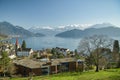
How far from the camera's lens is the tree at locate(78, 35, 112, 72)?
30438 millimetres

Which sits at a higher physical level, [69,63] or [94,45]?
[94,45]

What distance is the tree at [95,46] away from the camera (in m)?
30.4

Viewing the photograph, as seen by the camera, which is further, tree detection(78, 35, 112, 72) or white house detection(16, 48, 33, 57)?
white house detection(16, 48, 33, 57)

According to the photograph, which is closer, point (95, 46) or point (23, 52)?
point (95, 46)

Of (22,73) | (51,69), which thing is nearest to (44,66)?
(51,69)

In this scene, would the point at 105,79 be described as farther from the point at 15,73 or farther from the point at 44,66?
the point at 15,73

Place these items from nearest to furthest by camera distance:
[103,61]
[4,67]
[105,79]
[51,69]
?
[105,79], [103,61], [4,67], [51,69]

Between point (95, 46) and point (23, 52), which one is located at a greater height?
point (95, 46)

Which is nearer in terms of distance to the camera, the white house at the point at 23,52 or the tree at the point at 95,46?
the tree at the point at 95,46

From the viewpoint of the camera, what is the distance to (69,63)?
4259 cm

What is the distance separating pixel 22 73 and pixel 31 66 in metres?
2.46

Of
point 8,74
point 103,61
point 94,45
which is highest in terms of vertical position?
point 94,45

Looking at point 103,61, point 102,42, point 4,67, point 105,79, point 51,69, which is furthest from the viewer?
point 51,69

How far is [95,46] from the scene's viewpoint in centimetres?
3066
